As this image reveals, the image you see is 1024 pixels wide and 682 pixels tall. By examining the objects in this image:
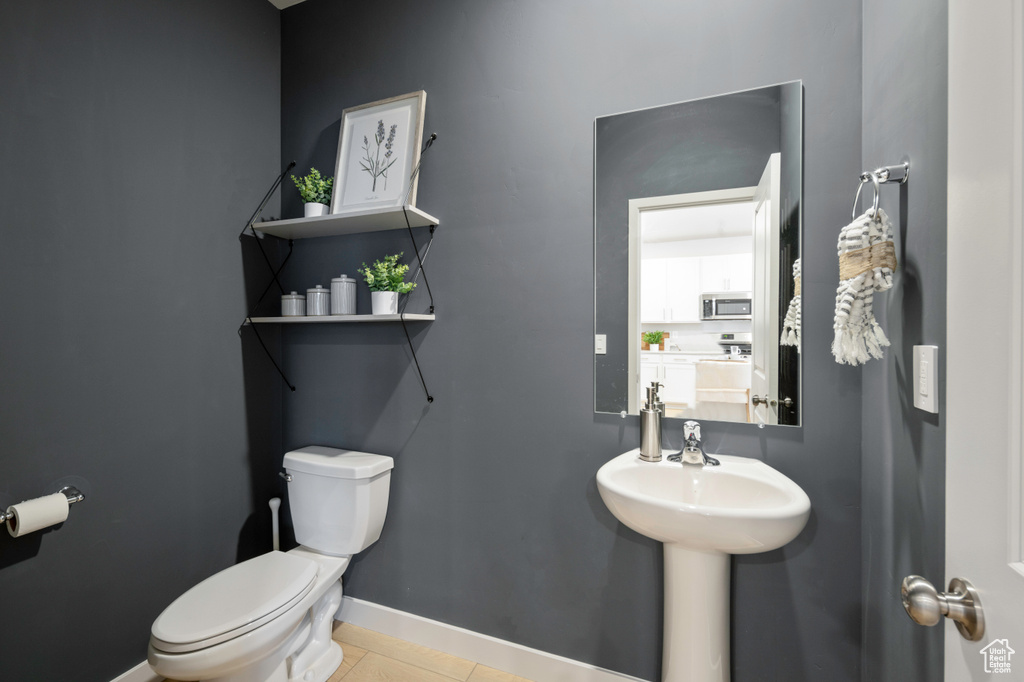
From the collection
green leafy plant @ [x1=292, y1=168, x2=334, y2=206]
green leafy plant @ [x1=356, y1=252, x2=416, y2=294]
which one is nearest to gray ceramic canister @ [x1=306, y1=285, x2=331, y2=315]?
green leafy plant @ [x1=356, y1=252, x2=416, y2=294]

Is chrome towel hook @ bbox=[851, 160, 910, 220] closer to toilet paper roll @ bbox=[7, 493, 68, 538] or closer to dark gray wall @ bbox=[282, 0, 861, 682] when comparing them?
dark gray wall @ bbox=[282, 0, 861, 682]

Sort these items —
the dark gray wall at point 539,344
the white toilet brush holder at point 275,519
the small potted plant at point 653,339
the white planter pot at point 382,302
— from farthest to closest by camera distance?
the white toilet brush holder at point 275,519 < the white planter pot at point 382,302 < the small potted plant at point 653,339 < the dark gray wall at point 539,344

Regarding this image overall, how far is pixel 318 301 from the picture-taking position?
70.9 inches

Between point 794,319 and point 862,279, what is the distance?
332 mm

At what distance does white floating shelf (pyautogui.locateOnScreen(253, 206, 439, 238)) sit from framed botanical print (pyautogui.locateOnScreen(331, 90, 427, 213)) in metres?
0.06

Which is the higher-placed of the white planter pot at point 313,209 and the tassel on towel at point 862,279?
the white planter pot at point 313,209

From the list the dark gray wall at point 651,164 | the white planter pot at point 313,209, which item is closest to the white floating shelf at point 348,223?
the white planter pot at point 313,209

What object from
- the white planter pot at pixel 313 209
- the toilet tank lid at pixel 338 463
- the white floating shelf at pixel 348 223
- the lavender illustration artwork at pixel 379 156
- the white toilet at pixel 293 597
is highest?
the lavender illustration artwork at pixel 379 156

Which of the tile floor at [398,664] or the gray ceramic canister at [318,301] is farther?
the gray ceramic canister at [318,301]

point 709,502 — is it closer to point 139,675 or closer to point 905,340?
point 905,340

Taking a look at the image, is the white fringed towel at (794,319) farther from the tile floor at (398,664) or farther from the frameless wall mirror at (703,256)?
the tile floor at (398,664)

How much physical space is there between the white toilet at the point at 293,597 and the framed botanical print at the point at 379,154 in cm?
100

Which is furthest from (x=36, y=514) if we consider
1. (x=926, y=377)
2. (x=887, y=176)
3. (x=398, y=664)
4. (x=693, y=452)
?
(x=887, y=176)

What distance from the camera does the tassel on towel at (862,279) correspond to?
94 cm
